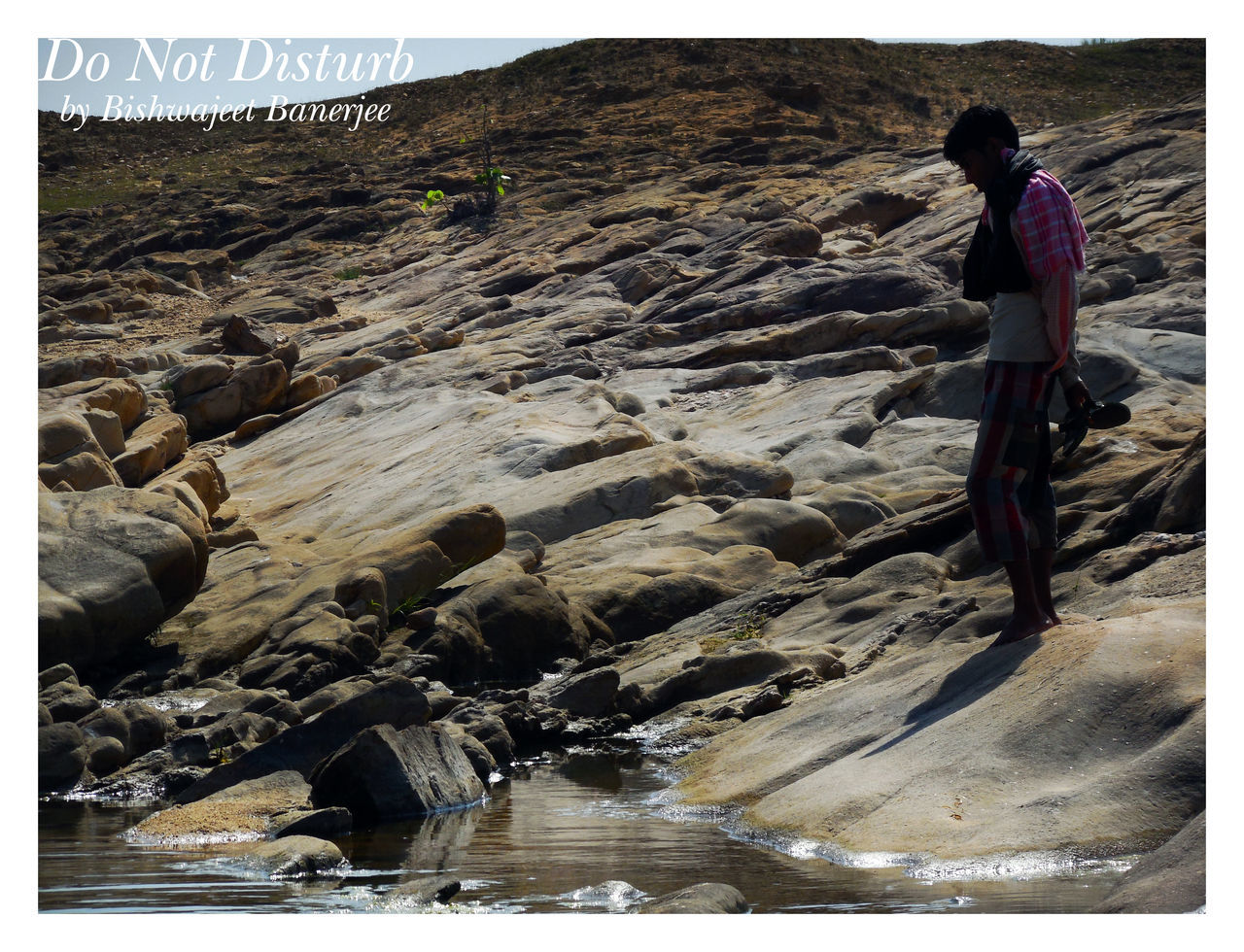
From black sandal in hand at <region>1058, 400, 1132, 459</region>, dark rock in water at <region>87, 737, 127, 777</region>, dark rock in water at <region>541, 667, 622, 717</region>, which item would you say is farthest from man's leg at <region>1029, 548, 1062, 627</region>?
dark rock in water at <region>87, 737, 127, 777</region>

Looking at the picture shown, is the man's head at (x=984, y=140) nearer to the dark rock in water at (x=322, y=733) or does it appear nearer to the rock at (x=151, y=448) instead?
the dark rock in water at (x=322, y=733)

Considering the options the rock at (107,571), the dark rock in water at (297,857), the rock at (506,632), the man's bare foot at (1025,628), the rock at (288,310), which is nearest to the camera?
the dark rock in water at (297,857)

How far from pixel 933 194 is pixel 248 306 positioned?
1519cm

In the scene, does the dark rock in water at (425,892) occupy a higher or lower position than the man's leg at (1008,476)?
lower

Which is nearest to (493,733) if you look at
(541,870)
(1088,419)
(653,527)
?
(541,870)

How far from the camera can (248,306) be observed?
29453 millimetres

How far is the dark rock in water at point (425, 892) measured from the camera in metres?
4.60

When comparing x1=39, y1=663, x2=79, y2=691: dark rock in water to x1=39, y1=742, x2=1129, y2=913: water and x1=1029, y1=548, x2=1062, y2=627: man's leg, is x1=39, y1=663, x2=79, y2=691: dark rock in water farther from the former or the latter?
x1=1029, y1=548, x2=1062, y2=627: man's leg

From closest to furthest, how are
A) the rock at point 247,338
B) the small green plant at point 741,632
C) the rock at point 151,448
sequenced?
the small green plant at point 741,632 < the rock at point 151,448 < the rock at point 247,338

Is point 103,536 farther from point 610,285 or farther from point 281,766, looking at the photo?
point 610,285

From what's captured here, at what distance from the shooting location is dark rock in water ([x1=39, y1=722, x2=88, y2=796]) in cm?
743

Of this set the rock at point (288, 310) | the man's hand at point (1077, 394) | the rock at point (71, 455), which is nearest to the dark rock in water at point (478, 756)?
the man's hand at point (1077, 394)

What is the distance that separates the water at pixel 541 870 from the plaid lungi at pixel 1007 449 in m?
1.60

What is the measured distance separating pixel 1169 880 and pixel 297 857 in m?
3.24
